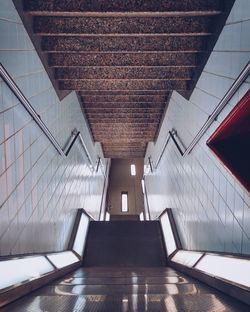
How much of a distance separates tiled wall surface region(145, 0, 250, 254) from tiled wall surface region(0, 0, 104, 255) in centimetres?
156

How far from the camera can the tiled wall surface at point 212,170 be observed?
119 inches

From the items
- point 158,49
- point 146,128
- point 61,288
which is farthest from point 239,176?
point 146,128

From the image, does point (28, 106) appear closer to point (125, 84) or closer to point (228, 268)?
point (228, 268)

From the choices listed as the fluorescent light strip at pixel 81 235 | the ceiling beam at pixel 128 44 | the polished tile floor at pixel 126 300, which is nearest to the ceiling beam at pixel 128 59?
the ceiling beam at pixel 128 44

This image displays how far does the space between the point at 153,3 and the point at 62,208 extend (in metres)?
3.02

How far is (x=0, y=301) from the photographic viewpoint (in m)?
2.31

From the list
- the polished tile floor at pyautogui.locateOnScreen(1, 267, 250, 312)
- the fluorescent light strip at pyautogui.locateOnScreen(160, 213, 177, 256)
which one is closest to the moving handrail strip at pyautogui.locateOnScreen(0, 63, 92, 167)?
the polished tile floor at pyautogui.locateOnScreen(1, 267, 250, 312)

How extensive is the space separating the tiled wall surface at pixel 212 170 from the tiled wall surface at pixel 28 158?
1.56m

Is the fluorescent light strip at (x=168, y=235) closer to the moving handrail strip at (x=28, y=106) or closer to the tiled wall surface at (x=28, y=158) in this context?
the tiled wall surface at (x=28, y=158)

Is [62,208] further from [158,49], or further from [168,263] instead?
[158,49]

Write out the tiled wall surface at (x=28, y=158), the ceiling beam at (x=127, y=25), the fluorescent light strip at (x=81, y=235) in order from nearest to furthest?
1. the tiled wall surface at (x=28, y=158)
2. the ceiling beam at (x=127, y=25)
3. the fluorescent light strip at (x=81, y=235)

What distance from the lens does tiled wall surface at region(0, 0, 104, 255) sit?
2877mm

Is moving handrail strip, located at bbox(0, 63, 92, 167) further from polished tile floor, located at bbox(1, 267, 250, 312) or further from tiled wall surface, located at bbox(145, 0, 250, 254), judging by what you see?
tiled wall surface, located at bbox(145, 0, 250, 254)

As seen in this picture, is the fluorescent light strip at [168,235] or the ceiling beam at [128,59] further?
the fluorescent light strip at [168,235]
